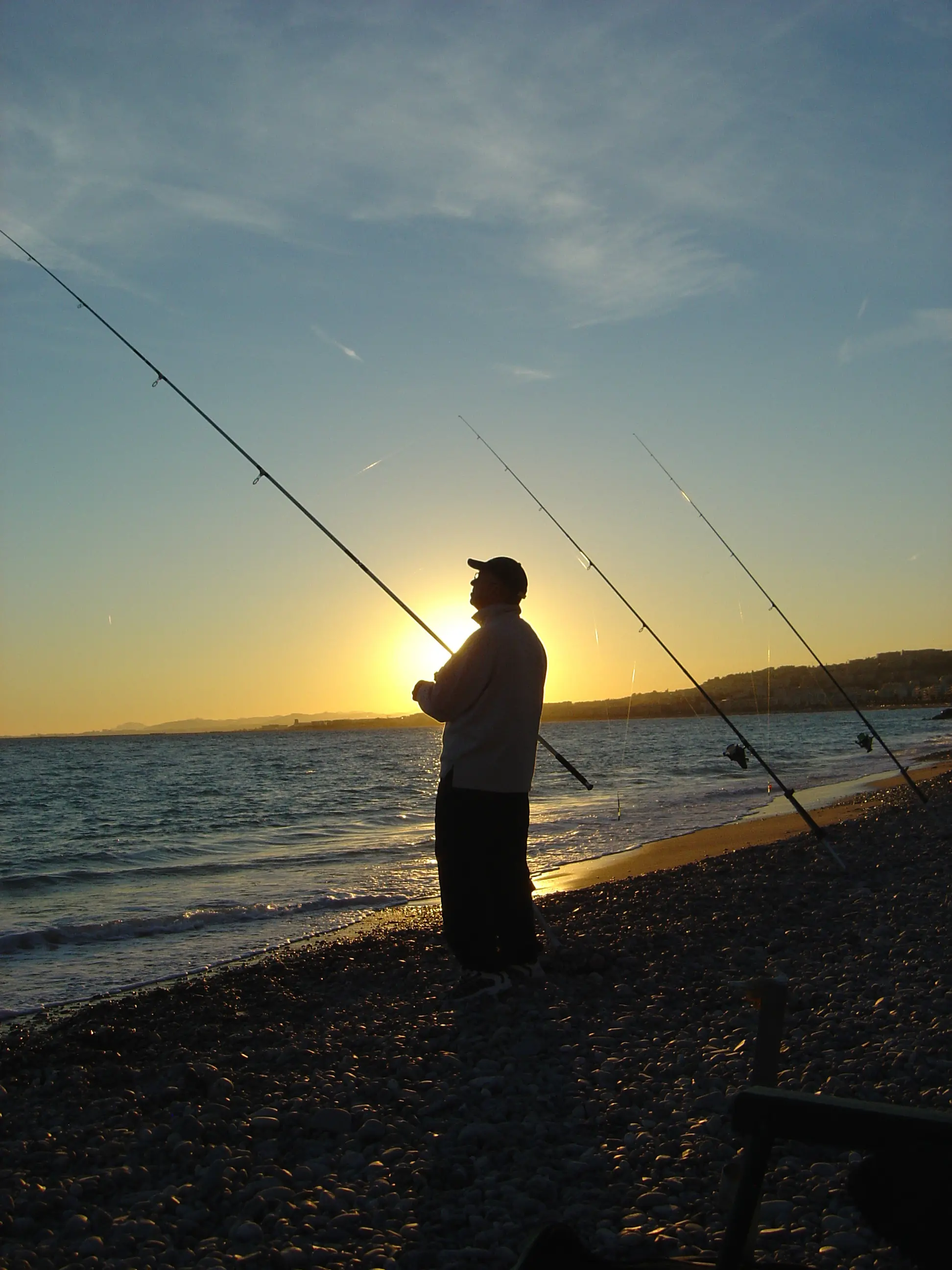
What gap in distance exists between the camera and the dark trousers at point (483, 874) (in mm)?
4863

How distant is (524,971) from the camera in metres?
5.11

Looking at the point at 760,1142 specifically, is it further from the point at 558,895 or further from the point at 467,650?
the point at 558,895

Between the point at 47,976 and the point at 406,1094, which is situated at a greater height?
the point at 406,1094

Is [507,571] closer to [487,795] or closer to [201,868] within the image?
[487,795]

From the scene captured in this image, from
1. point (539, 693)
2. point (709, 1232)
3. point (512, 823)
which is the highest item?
point (539, 693)

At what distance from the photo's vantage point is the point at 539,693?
515 cm

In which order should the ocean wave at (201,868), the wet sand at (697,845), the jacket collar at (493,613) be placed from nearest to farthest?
the jacket collar at (493,613) → the wet sand at (697,845) → the ocean wave at (201,868)

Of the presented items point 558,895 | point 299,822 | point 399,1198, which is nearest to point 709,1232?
point 399,1198

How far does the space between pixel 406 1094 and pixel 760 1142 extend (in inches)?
116

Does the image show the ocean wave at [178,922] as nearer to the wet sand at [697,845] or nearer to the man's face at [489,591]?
the wet sand at [697,845]

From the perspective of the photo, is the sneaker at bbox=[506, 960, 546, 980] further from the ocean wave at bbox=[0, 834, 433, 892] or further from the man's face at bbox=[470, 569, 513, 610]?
the ocean wave at bbox=[0, 834, 433, 892]

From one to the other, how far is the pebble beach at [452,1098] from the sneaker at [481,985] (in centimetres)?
8

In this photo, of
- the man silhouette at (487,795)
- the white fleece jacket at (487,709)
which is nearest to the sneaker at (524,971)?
the man silhouette at (487,795)

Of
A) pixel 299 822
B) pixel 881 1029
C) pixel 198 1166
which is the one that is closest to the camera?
pixel 198 1166
